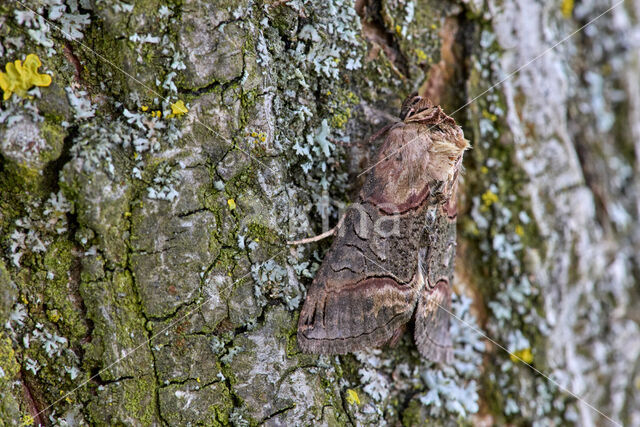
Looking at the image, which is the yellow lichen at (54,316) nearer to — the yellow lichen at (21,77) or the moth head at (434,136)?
the yellow lichen at (21,77)

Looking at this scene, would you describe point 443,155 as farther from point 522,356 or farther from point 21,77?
point 21,77

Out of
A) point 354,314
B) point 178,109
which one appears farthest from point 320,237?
point 178,109

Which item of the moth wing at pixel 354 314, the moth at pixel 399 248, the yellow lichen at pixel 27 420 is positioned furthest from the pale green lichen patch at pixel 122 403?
the moth at pixel 399 248

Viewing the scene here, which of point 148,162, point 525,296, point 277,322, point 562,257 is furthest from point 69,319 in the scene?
point 562,257

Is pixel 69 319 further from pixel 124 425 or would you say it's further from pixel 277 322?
pixel 277 322

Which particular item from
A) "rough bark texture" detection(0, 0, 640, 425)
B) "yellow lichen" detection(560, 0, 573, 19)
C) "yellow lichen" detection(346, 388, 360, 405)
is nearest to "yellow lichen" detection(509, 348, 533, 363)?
"rough bark texture" detection(0, 0, 640, 425)

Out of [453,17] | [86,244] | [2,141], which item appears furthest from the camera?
[453,17]
